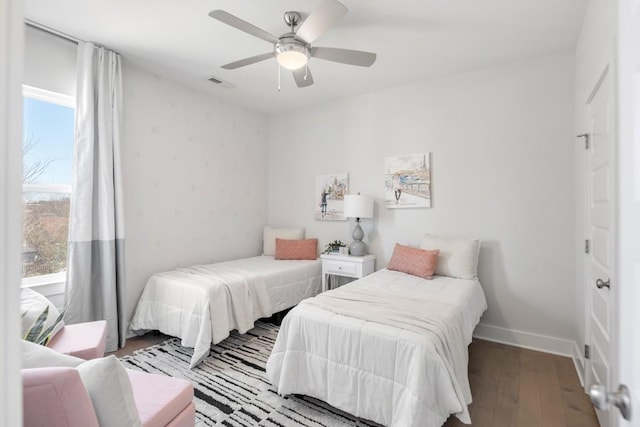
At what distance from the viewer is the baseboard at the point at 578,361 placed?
2379 millimetres

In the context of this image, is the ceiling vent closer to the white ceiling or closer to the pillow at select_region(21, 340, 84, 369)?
the white ceiling

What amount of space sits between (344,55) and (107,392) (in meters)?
2.28

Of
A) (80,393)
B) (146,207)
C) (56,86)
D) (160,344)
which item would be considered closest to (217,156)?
(146,207)

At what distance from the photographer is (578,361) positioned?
8.32 feet

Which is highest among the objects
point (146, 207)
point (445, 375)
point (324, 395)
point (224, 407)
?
point (146, 207)

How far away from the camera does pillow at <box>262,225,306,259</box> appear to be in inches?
171

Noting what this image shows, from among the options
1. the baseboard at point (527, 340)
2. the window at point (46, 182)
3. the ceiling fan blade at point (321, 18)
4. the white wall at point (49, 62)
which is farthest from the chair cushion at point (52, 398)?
the baseboard at point (527, 340)

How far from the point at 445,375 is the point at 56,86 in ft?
11.6

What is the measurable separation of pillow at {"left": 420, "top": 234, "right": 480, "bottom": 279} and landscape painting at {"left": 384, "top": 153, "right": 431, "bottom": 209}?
52 cm

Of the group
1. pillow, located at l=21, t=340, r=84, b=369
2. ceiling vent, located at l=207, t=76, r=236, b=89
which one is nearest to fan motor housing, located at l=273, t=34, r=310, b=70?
ceiling vent, located at l=207, t=76, r=236, b=89

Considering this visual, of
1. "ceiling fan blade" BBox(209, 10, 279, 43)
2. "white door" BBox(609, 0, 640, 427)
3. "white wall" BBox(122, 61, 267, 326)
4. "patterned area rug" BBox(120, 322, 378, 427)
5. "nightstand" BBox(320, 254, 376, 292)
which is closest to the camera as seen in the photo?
"white door" BBox(609, 0, 640, 427)

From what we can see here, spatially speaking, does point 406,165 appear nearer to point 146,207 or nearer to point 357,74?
point 357,74

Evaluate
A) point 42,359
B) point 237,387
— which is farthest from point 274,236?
point 42,359

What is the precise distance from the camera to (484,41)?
8.77 ft
